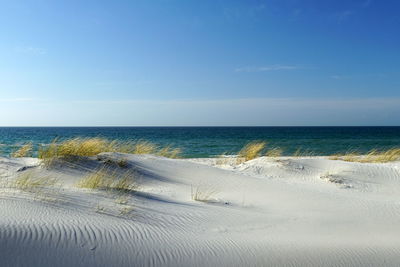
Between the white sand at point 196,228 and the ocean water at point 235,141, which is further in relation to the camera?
the ocean water at point 235,141

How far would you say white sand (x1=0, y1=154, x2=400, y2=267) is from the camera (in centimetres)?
312

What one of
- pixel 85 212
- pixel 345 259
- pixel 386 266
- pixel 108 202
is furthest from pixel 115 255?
pixel 386 266

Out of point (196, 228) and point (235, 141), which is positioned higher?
point (196, 228)

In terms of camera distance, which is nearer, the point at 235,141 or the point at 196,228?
the point at 196,228

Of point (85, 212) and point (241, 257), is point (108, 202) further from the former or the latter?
point (241, 257)

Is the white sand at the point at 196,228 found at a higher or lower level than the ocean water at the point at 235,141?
higher

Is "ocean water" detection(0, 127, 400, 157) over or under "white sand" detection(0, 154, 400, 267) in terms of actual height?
under

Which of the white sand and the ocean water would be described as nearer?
the white sand

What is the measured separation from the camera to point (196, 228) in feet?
13.5

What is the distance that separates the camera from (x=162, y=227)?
3965 millimetres

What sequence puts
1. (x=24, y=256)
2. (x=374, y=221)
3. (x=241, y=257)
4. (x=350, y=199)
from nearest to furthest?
(x=24, y=256) → (x=241, y=257) → (x=374, y=221) → (x=350, y=199)

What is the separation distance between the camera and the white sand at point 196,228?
312 cm

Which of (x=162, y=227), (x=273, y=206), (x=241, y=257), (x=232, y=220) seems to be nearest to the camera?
(x=241, y=257)

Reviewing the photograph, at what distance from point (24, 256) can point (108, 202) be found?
186 centimetres
